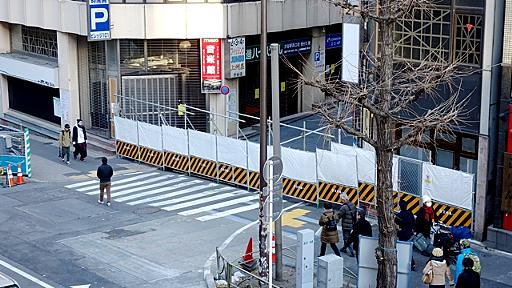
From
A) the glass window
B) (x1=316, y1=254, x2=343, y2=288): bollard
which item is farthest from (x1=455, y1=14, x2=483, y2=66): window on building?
(x1=316, y1=254, x2=343, y2=288): bollard

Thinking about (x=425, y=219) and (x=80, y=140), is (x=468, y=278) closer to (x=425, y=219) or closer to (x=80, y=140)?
(x=425, y=219)

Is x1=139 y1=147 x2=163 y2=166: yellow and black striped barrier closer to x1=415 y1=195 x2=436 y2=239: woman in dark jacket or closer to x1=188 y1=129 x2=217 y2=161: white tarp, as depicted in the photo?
x1=188 y1=129 x2=217 y2=161: white tarp

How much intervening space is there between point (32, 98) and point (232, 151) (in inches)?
614

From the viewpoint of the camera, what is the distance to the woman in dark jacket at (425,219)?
22547 mm

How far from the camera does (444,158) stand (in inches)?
992

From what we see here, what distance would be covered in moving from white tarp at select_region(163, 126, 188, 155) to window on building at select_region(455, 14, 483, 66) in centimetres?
1086

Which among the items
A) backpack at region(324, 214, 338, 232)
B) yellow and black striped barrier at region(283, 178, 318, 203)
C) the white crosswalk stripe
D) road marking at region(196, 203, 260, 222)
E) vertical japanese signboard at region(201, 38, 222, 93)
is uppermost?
vertical japanese signboard at region(201, 38, 222, 93)

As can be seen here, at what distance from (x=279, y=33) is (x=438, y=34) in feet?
52.3

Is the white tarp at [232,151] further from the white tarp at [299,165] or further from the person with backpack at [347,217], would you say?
the person with backpack at [347,217]

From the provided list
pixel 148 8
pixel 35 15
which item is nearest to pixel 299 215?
pixel 148 8

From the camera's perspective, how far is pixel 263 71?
20.2m

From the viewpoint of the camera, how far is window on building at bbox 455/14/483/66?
23531 millimetres

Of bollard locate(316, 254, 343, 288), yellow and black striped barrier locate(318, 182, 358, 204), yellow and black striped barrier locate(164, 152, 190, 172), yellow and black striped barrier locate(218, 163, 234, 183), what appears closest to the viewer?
bollard locate(316, 254, 343, 288)

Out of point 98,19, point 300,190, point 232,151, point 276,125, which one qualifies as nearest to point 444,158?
point 300,190
